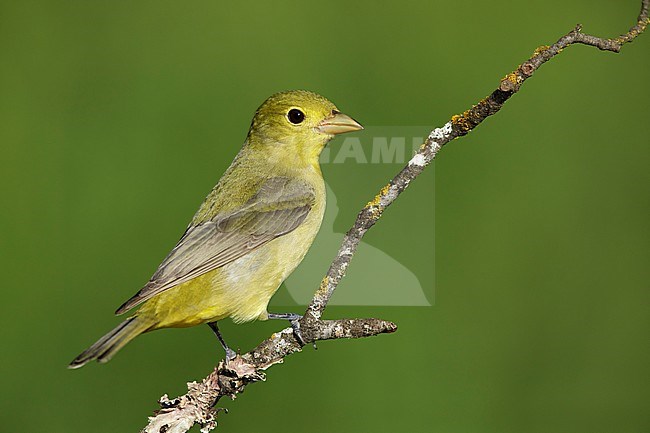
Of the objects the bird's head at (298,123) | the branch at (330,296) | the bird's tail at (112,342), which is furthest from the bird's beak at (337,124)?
the bird's tail at (112,342)

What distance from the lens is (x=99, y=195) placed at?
5.09 meters

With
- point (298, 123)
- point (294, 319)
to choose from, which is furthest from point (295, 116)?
point (294, 319)

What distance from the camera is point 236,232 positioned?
3.42 metres

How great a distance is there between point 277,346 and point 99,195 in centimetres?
267

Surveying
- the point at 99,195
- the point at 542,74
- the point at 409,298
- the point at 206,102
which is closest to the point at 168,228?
the point at 99,195

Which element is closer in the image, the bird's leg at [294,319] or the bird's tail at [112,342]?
the bird's leg at [294,319]

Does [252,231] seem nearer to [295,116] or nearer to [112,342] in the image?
[295,116]

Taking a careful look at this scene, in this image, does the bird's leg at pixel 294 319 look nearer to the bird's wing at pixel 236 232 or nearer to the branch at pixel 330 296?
the branch at pixel 330 296

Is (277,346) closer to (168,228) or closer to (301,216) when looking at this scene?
(301,216)

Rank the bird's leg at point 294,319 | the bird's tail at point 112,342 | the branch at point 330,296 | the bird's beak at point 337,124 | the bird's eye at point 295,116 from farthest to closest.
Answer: the bird's eye at point 295,116 → the bird's beak at point 337,124 → the bird's tail at point 112,342 → the bird's leg at point 294,319 → the branch at point 330,296

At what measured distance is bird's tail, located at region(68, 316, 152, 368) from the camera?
269cm

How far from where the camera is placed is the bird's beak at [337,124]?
354 centimetres

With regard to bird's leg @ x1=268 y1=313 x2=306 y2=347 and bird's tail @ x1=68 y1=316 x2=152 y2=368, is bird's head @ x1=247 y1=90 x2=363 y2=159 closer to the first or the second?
bird's leg @ x1=268 y1=313 x2=306 y2=347

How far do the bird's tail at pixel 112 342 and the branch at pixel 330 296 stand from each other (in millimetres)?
264
